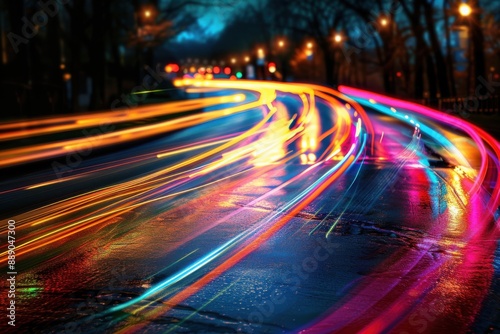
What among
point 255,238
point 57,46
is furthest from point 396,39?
point 255,238

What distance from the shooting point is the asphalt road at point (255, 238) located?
17.3ft

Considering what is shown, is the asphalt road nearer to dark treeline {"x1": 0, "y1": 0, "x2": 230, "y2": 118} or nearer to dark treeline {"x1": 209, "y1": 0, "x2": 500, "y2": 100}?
dark treeline {"x1": 0, "y1": 0, "x2": 230, "y2": 118}

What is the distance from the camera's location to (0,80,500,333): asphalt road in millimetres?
5258

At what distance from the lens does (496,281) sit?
238 inches

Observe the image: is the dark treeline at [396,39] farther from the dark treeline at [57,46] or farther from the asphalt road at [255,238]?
the asphalt road at [255,238]

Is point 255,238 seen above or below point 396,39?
below

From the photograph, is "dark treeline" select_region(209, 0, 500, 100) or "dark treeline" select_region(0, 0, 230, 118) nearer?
"dark treeline" select_region(0, 0, 230, 118)

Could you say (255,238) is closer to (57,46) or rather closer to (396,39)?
(57,46)

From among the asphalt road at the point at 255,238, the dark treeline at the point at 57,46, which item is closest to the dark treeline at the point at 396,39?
the dark treeline at the point at 57,46

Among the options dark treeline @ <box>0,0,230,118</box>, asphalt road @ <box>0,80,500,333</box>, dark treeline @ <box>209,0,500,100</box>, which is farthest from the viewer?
dark treeline @ <box>209,0,500,100</box>

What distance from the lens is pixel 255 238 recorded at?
784 centimetres

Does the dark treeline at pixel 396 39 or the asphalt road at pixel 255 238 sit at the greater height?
the dark treeline at pixel 396 39

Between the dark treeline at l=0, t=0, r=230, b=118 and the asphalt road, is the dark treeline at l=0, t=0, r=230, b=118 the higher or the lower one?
the higher one

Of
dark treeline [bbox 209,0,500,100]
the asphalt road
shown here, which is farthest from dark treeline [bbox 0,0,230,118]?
dark treeline [bbox 209,0,500,100]
